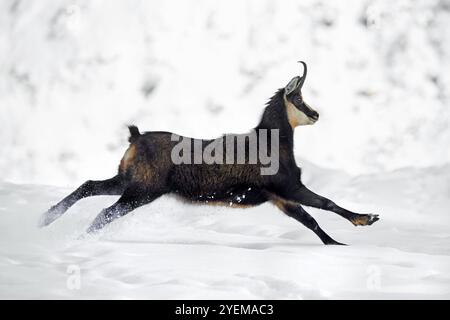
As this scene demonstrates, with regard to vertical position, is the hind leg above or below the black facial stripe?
below

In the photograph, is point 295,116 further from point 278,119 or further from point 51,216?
point 51,216

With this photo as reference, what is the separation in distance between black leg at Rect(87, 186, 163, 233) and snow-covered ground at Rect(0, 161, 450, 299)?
94 mm

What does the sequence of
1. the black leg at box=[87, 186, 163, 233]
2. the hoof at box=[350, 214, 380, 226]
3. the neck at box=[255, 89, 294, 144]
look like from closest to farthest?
the hoof at box=[350, 214, 380, 226] < the black leg at box=[87, 186, 163, 233] < the neck at box=[255, 89, 294, 144]

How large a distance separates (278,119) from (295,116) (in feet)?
0.33

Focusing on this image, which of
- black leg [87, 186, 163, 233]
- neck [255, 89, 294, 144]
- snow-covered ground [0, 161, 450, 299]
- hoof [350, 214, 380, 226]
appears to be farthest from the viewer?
neck [255, 89, 294, 144]

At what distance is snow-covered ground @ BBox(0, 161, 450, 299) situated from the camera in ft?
10.3

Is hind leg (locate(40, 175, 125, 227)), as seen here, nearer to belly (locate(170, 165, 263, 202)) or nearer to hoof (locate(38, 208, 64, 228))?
hoof (locate(38, 208, 64, 228))

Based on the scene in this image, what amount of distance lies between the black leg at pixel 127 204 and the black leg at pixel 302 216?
0.70 m

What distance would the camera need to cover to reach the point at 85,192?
4.09 metres

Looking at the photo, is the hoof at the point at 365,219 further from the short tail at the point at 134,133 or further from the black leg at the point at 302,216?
the short tail at the point at 134,133

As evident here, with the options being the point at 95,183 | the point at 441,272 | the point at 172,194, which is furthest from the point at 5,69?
the point at 441,272

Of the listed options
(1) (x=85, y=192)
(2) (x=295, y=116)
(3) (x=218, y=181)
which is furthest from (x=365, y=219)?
(1) (x=85, y=192)

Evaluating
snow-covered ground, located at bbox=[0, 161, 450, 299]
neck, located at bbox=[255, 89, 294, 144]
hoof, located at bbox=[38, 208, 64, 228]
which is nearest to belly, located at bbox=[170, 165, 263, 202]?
snow-covered ground, located at bbox=[0, 161, 450, 299]

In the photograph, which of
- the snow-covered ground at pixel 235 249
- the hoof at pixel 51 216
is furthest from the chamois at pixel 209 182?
the hoof at pixel 51 216
